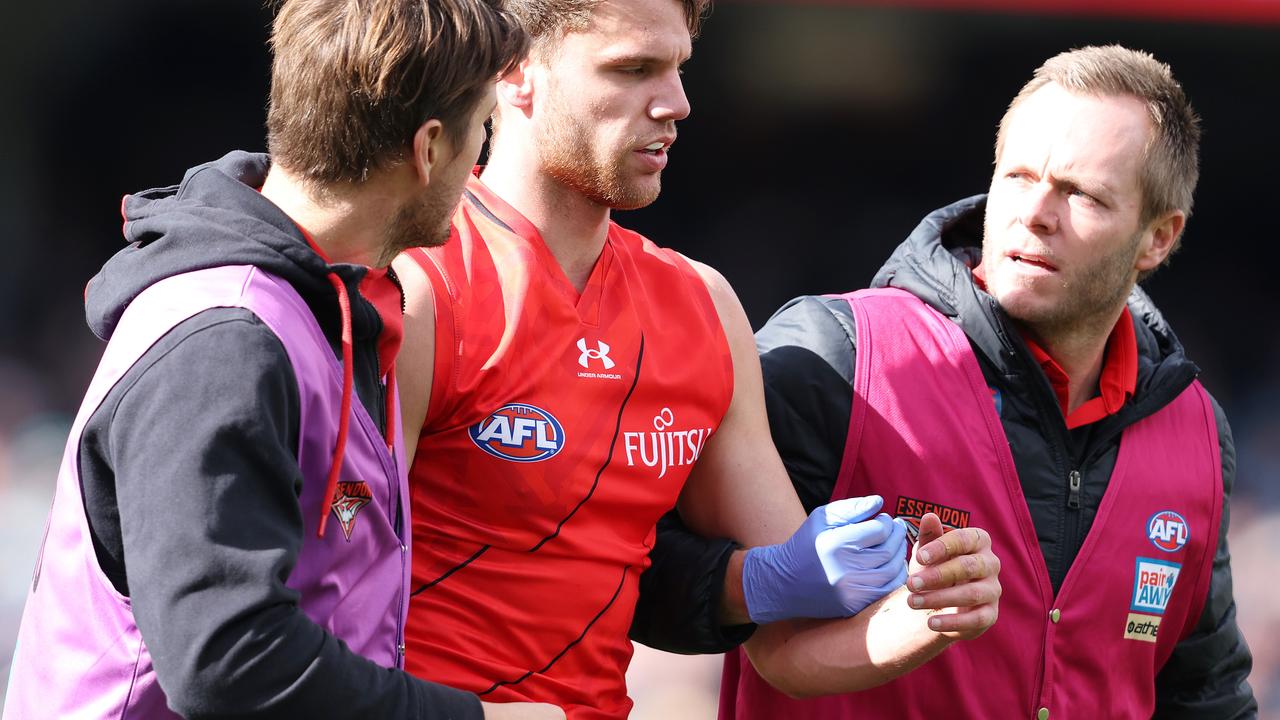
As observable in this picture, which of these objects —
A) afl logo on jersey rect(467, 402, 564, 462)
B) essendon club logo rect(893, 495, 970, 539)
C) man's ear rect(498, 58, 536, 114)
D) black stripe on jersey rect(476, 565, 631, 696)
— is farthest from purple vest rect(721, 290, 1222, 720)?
man's ear rect(498, 58, 536, 114)

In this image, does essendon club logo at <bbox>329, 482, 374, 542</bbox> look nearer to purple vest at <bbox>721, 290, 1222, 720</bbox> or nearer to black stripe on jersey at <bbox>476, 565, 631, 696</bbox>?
black stripe on jersey at <bbox>476, 565, 631, 696</bbox>

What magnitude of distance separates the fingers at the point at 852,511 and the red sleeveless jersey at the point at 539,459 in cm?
23

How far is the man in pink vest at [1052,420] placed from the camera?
7.21 feet

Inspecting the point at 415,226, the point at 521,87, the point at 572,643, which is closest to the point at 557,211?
the point at 521,87

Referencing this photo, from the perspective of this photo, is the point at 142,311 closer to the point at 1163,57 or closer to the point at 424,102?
the point at 424,102

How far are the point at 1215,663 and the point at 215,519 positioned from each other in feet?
6.59

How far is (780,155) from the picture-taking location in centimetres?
446

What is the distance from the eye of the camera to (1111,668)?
2260mm

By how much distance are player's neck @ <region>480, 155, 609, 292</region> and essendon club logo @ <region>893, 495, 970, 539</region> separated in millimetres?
667

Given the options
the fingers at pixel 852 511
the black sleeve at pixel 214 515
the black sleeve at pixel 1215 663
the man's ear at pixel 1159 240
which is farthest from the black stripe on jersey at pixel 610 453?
the black sleeve at pixel 1215 663

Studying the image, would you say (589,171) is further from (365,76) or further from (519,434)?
(365,76)

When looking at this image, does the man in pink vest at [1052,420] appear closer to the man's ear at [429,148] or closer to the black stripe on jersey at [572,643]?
the black stripe on jersey at [572,643]

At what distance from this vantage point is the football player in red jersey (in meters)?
1.82

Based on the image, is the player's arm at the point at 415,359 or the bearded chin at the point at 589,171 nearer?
the player's arm at the point at 415,359
